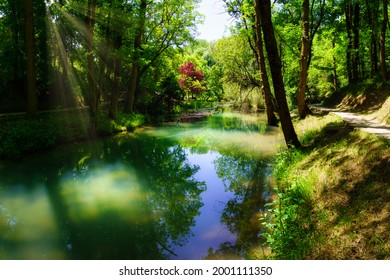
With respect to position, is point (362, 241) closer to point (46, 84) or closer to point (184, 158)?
point (184, 158)

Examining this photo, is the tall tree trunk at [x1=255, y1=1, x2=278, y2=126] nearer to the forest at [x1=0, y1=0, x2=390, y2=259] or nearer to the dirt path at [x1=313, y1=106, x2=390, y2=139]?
the forest at [x1=0, y1=0, x2=390, y2=259]

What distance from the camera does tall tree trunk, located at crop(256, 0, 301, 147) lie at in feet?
32.7

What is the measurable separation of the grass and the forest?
27mm

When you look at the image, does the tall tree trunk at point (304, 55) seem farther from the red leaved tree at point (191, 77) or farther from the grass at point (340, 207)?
the red leaved tree at point (191, 77)

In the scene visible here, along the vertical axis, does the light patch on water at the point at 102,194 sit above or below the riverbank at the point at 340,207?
below

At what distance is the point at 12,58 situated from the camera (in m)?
20.8

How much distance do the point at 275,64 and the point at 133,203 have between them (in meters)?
6.38

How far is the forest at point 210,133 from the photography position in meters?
6.03

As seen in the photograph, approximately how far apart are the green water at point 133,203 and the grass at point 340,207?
3.44 ft

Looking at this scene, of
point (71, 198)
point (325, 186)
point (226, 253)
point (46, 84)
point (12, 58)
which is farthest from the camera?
point (46, 84)

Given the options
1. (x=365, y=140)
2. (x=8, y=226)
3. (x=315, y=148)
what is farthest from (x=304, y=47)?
(x=8, y=226)

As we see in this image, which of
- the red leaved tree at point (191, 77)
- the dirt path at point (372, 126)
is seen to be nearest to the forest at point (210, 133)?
the dirt path at point (372, 126)

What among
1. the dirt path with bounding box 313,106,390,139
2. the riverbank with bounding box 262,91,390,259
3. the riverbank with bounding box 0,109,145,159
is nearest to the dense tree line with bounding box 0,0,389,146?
the riverbank with bounding box 0,109,145,159
